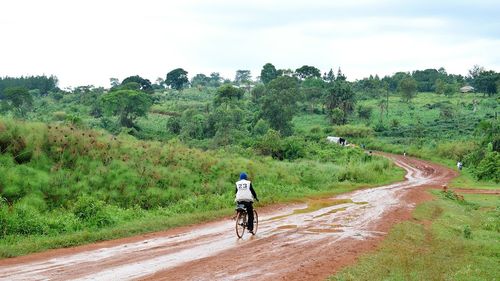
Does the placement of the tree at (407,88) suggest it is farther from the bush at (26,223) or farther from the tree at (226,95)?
the bush at (26,223)

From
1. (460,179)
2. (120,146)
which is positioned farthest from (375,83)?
(120,146)

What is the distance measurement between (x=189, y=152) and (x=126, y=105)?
198 ft

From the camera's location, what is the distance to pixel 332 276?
11.7 metres

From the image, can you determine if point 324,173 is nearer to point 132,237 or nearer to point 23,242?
point 132,237

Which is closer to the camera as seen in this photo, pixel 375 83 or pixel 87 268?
pixel 87 268

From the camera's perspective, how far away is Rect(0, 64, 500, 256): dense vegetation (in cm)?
2022

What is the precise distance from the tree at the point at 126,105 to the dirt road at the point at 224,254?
69727 mm

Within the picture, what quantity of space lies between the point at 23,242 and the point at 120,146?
1293 cm

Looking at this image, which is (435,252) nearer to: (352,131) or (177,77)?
(352,131)

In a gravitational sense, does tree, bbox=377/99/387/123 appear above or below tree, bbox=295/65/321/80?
below

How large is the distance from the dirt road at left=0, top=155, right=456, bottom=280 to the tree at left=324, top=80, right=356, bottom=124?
8470cm

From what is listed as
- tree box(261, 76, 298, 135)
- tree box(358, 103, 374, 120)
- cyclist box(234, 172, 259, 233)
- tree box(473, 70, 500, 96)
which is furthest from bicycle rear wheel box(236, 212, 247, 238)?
tree box(473, 70, 500, 96)

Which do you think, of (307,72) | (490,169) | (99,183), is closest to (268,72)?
(307,72)

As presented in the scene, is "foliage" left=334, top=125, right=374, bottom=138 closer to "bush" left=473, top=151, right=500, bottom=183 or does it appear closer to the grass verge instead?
"bush" left=473, top=151, right=500, bottom=183
